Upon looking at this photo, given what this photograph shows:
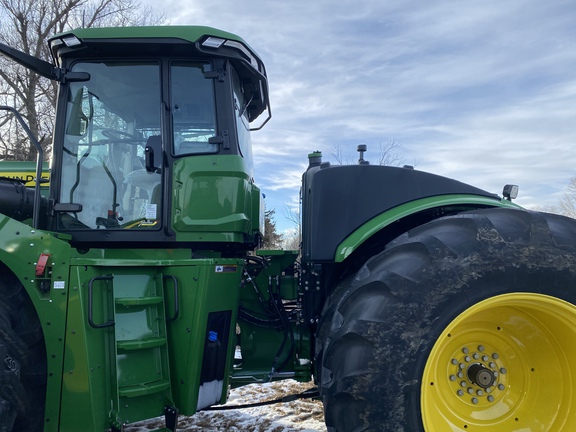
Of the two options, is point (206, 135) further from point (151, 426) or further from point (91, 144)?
point (151, 426)

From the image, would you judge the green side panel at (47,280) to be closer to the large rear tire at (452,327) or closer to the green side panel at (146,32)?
the green side panel at (146,32)

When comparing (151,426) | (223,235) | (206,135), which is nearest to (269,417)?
(151,426)

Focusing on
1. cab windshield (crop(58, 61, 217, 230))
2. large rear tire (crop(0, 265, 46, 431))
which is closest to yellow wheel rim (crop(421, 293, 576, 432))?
cab windshield (crop(58, 61, 217, 230))

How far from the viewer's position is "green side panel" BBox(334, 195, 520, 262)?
2803 mm

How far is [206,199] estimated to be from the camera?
3256mm

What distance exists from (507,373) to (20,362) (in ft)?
9.53

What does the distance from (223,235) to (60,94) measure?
161 centimetres

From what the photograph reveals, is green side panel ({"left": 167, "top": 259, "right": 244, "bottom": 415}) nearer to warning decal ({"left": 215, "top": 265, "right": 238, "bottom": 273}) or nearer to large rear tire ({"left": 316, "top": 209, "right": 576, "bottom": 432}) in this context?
warning decal ({"left": 215, "top": 265, "right": 238, "bottom": 273})

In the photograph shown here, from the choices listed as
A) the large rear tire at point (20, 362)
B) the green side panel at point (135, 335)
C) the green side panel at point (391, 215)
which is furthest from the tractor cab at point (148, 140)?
the green side panel at point (391, 215)

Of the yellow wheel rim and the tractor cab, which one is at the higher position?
the tractor cab

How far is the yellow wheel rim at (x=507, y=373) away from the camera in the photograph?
263cm

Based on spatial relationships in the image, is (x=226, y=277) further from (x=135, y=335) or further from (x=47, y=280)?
(x=47, y=280)

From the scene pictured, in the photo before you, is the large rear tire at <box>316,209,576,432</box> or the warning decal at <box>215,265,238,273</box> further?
the warning decal at <box>215,265,238,273</box>

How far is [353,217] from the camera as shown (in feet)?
9.45
